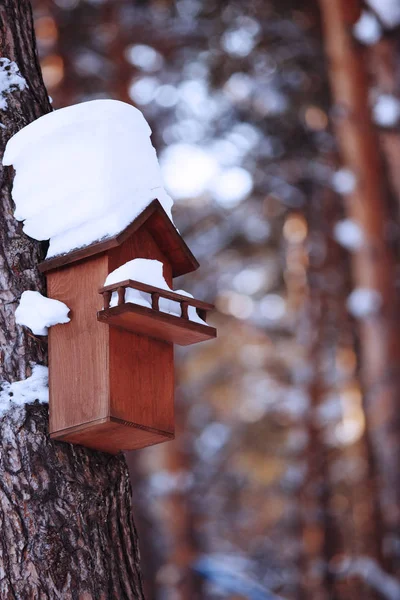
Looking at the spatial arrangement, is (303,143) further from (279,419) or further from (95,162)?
(95,162)

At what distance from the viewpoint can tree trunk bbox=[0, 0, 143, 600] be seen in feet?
7.39

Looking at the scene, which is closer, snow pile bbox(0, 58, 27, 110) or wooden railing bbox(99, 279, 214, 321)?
wooden railing bbox(99, 279, 214, 321)

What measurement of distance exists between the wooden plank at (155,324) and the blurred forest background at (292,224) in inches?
224

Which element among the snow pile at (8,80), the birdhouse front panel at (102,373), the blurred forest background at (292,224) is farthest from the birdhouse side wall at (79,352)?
the blurred forest background at (292,224)

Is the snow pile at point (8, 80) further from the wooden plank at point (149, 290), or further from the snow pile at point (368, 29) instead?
the snow pile at point (368, 29)

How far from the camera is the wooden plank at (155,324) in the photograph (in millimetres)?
2281

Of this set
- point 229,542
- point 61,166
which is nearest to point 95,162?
point 61,166

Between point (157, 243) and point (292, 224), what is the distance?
26.5ft

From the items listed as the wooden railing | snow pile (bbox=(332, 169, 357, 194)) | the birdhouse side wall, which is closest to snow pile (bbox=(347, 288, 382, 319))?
snow pile (bbox=(332, 169, 357, 194))

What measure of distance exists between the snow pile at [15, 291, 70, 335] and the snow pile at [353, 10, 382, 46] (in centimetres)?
651

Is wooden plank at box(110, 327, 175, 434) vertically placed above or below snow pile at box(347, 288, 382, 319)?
below

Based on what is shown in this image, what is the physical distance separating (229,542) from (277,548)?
5.16 ft

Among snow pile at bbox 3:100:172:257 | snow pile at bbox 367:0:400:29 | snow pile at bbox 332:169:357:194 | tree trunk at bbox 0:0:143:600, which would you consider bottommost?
tree trunk at bbox 0:0:143:600

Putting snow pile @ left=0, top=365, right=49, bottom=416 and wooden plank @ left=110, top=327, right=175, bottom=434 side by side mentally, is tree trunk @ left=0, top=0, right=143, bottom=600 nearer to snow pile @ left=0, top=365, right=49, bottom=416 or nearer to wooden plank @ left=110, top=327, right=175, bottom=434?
snow pile @ left=0, top=365, right=49, bottom=416
